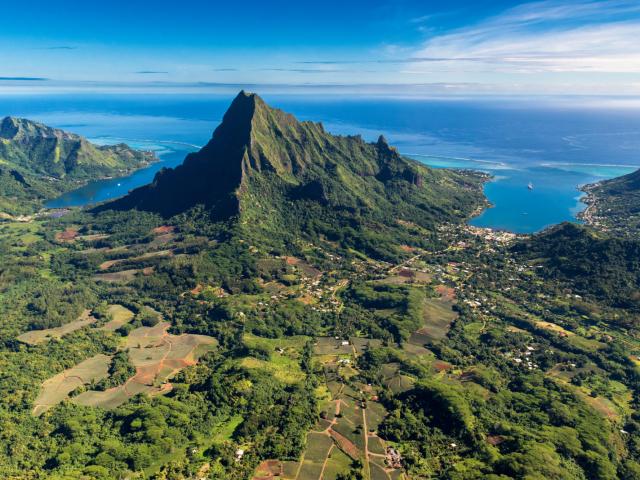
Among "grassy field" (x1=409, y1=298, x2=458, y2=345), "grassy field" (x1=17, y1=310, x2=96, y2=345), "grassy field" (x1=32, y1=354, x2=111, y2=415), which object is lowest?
"grassy field" (x1=32, y1=354, x2=111, y2=415)

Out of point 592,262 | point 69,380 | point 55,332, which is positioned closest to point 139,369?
point 69,380

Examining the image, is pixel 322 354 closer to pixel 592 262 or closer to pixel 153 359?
pixel 153 359

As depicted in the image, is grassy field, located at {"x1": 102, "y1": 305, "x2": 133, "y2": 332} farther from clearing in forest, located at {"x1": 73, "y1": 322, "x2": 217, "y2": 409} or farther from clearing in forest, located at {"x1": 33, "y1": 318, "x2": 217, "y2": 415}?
clearing in forest, located at {"x1": 73, "y1": 322, "x2": 217, "y2": 409}

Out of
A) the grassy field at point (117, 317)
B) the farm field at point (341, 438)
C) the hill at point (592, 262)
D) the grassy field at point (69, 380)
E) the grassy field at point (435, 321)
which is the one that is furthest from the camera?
the hill at point (592, 262)

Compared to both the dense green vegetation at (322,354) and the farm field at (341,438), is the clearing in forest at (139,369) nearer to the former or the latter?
the dense green vegetation at (322,354)

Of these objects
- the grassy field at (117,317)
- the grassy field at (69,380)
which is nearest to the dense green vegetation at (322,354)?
the grassy field at (69,380)

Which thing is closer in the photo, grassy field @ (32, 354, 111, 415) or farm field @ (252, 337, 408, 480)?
farm field @ (252, 337, 408, 480)

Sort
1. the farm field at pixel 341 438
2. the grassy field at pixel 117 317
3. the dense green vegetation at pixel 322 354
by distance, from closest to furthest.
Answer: the farm field at pixel 341 438, the dense green vegetation at pixel 322 354, the grassy field at pixel 117 317

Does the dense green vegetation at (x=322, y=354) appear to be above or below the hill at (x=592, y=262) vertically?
below

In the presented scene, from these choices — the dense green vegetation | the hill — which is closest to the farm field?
the dense green vegetation

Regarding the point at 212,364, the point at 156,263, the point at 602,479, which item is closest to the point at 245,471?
the point at 212,364
